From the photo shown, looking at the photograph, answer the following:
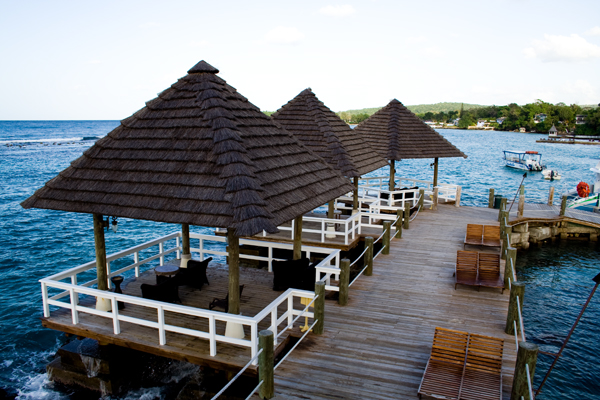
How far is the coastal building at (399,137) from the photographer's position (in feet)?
67.6

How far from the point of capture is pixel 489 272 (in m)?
11.5

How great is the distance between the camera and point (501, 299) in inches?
418

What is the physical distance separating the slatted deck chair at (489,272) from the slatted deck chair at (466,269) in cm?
15

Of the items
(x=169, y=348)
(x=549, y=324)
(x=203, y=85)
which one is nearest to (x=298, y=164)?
(x=203, y=85)

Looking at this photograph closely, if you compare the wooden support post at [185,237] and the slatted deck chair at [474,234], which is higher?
the wooden support post at [185,237]

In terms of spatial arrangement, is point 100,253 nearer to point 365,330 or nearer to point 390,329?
point 365,330

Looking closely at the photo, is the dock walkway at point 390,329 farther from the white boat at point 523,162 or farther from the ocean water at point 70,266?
the white boat at point 523,162

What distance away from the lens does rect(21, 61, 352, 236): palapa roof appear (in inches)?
311

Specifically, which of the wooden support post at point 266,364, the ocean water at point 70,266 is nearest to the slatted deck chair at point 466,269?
the ocean water at point 70,266

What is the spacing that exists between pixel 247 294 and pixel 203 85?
4.97 metres

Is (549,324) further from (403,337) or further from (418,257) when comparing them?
(403,337)

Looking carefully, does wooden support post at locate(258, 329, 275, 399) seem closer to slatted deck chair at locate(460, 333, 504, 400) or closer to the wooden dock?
the wooden dock

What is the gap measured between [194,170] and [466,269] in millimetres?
7456

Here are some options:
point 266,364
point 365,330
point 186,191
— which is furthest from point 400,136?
point 266,364
